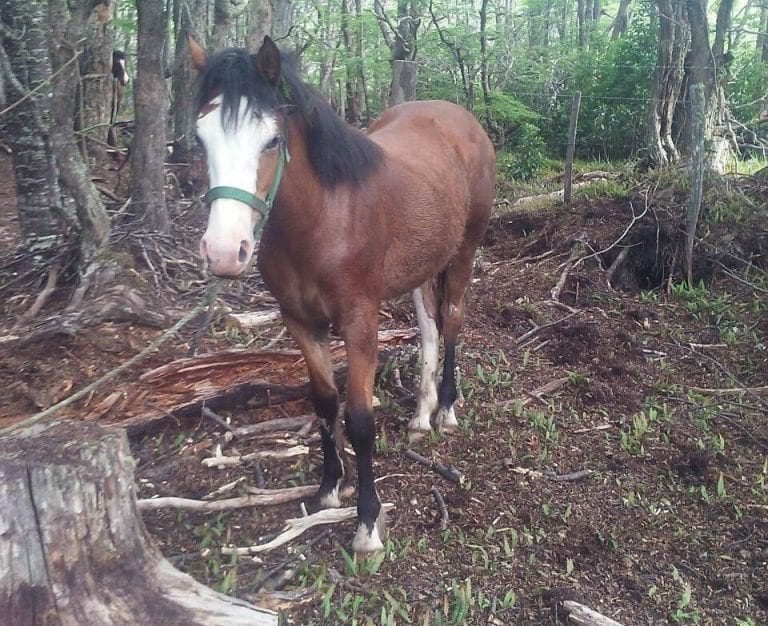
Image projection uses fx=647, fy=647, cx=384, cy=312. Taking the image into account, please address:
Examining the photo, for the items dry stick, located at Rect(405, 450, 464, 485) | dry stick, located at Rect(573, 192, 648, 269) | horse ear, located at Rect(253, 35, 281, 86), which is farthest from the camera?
dry stick, located at Rect(573, 192, 648, 269)

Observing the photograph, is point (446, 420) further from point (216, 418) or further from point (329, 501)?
point (216, 418)

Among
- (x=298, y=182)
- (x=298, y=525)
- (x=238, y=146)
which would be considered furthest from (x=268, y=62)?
(x=298, y=525)

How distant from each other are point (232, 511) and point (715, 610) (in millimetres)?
2114

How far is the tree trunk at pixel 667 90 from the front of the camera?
7.52 metres

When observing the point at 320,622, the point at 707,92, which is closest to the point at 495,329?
the point at 320,622

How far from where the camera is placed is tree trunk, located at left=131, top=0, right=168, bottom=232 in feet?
16.2

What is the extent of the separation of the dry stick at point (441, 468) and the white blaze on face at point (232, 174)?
1.81m

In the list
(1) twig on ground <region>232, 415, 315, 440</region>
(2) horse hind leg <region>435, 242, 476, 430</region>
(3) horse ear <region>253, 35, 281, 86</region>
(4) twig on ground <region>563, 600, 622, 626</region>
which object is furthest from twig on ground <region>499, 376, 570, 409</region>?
(3) horse ear <region>253, 35, 281, 86</region>

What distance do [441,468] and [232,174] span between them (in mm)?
2003

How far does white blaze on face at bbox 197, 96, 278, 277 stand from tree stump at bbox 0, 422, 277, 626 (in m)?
0.64

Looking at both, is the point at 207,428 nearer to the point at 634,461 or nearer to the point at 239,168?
the point at 239,168

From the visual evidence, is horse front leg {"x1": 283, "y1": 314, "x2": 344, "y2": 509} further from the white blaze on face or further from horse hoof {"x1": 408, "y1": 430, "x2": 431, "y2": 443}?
the white blaze on face

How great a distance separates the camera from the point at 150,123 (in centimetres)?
502

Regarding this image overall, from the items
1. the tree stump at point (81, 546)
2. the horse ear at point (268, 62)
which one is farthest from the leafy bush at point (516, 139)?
the tree stump at point (81, 546)
